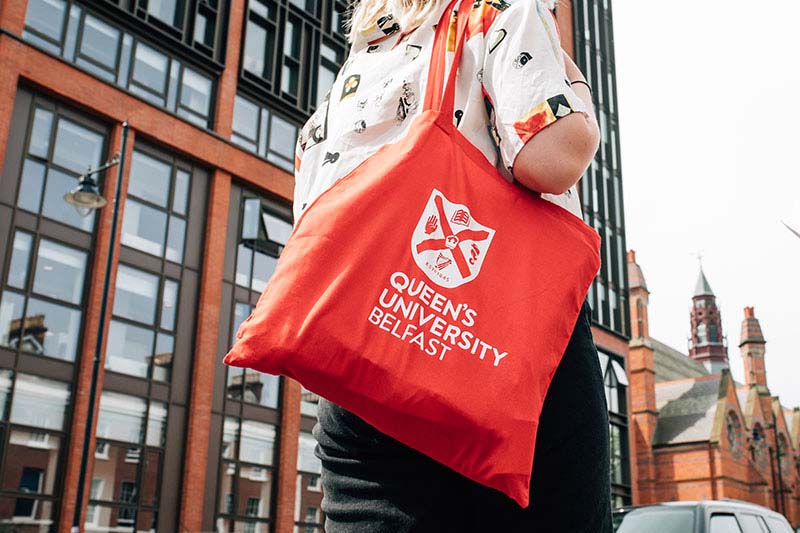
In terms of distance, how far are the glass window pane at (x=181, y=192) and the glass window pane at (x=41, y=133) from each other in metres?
3.81

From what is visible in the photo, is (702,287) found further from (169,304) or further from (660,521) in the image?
(660,521)

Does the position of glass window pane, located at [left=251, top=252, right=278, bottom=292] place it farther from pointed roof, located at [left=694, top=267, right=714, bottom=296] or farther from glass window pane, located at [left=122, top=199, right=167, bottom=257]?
pointed roof, located at [left=694, top=267, right=714, bottom=296]

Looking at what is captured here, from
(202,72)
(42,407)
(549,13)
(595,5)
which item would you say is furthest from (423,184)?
(595,5)

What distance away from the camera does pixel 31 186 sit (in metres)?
18.2

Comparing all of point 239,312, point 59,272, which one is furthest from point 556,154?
point 239,312

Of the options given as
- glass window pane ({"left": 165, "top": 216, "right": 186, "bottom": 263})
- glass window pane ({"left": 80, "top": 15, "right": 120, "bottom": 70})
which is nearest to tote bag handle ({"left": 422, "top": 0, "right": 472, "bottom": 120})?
glass window pane ({"left": 165, "top": 216, "right": 186, "bottom": 263})

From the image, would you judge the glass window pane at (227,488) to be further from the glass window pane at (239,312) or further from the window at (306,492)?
the glass window pane at (239,312)

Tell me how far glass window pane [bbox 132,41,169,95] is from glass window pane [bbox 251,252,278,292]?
548 cm

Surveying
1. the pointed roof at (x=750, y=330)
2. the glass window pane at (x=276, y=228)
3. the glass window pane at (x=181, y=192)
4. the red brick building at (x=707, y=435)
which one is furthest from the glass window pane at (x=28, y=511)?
the pointed roof at (x=750, y=330)

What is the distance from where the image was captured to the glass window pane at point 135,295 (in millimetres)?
19625

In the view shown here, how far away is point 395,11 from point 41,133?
1939 cm

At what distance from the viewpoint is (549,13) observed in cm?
141

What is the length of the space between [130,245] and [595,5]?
106 feet

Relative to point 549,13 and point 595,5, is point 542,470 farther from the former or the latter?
point 595,5
